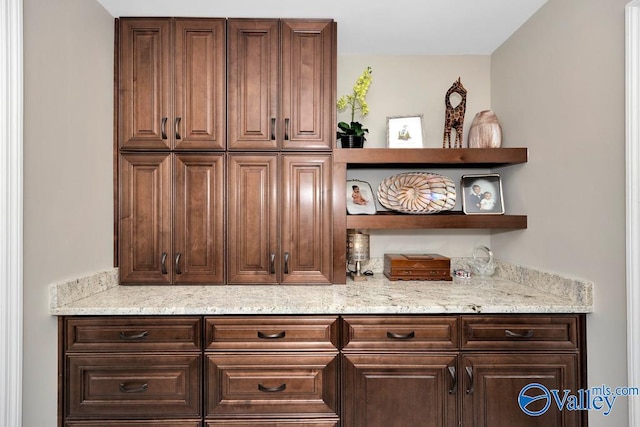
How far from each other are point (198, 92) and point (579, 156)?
80.5 inches

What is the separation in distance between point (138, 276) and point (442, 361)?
1.73m

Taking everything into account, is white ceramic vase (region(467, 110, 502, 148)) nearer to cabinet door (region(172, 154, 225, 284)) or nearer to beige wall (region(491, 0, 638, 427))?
beige wall (region(491, 0, 638, 427))

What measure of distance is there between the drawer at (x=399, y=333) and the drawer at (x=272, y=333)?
0.30ft

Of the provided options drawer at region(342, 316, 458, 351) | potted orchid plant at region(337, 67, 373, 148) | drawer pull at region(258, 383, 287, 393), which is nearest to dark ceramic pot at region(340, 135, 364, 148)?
potted orchid plant at region(337, 67, 373, 148)

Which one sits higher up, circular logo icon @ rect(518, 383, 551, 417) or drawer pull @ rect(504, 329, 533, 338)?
drawer pull @ rect(504, 329, 533, 338)

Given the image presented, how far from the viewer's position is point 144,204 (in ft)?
7.01

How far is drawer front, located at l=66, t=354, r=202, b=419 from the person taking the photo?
1683 mm

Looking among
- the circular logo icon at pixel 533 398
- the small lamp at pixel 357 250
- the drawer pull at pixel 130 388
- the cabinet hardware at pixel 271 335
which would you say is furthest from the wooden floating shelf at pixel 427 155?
the drawer pull at pixel 130 388

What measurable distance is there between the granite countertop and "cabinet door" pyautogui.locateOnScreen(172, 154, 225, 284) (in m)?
0.11

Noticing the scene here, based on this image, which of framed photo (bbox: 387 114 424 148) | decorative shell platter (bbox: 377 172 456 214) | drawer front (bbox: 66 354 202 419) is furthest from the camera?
framed photo (bbox: 387 114 424 148)

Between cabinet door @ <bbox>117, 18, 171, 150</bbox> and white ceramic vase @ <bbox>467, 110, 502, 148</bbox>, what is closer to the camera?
cabinet door @ <bbox>117, 18, 171, 150</bbox>

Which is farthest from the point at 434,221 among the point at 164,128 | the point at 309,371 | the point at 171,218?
the point at 164,128

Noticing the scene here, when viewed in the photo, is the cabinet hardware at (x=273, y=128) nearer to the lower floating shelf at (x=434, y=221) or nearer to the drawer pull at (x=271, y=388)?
the lower floating shelf at (x=434, y=221)

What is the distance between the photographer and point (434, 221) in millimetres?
2129
